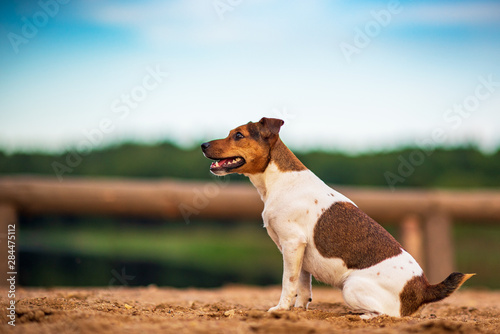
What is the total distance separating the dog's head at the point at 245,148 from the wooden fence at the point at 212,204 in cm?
330

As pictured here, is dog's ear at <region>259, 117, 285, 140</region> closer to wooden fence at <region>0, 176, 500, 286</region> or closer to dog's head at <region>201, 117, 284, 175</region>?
dog's head at <region>201, 117, 284, 175</region>

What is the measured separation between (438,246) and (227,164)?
16.3 ft

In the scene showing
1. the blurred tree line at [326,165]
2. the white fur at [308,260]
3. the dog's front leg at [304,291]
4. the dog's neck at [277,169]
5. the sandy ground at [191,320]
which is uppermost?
the blurred tree line at [326,165]

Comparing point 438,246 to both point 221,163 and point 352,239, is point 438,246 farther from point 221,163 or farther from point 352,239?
point 221,163

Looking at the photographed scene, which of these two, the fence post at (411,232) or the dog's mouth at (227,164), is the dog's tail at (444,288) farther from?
the fence post at (411,232)

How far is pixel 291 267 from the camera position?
13.2ft

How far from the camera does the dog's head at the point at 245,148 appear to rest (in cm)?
419

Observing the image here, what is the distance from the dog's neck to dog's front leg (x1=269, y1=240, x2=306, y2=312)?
0.54 metres

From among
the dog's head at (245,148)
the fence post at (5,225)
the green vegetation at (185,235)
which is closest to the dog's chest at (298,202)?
the dog's head at (245,148)

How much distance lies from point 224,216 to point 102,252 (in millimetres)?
8474

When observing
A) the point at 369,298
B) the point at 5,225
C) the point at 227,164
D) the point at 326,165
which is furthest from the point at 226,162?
the point at 326,165

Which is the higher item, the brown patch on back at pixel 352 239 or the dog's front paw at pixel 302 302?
the brown patch on back at pixel 352 239

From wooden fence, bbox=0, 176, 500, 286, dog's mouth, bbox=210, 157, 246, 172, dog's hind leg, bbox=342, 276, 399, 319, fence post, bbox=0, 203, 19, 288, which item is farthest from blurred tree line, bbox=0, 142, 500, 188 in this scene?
dog's hind leg, bbox=342, 276, 399, 319

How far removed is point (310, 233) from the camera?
4.05m
